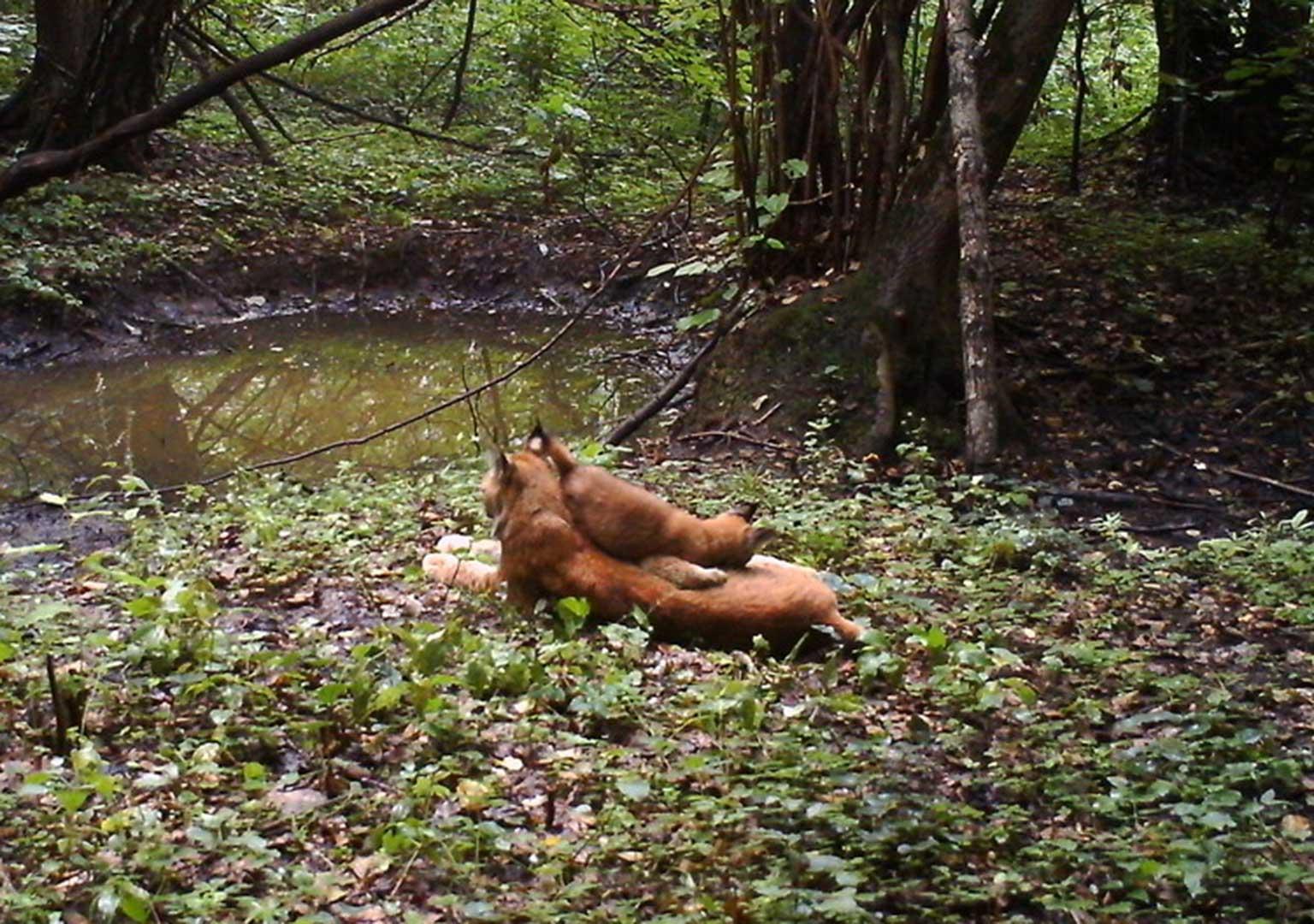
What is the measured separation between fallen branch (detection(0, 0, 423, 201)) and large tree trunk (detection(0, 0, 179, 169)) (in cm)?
400

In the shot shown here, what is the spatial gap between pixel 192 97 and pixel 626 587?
269 inches

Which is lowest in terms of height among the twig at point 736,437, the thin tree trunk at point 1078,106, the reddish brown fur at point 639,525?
the twig at point 736,437

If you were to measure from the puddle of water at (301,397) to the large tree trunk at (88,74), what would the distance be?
9.30 feet

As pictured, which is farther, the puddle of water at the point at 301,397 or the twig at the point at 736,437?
the puddle of water at the point at 301,397

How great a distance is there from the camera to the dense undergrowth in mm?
3725

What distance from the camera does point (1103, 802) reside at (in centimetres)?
419


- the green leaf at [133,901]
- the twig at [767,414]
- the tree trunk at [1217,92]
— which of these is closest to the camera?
the green leaf at [133,901]

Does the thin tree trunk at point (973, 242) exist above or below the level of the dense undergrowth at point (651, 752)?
above

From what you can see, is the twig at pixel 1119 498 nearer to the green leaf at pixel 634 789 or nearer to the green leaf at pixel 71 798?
the green leaf at pixel 634 789

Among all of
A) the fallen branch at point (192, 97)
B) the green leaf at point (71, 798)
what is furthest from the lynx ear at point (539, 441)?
the fallen branch at point (192, 97)

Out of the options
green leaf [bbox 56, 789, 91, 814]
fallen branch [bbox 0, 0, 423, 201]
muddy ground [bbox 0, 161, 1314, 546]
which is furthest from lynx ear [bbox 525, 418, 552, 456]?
fallen branch [bbox 0, 0, 423, 201]

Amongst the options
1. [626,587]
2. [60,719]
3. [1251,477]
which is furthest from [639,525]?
[1251,477]

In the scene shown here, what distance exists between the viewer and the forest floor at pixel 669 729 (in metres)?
3.74

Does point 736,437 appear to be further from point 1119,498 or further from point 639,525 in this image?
point 639,525
